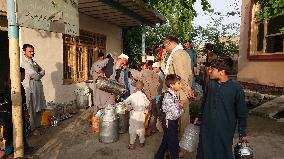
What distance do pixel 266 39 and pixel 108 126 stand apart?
848 cm

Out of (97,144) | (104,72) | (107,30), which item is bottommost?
(97,144)

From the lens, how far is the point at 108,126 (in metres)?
5.89

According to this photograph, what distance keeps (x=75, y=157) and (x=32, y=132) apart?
72.9 inches

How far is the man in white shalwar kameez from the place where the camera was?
20.1 feet

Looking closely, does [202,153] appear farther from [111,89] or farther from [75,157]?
[111,89]

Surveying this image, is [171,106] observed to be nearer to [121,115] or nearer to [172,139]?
[172,139]

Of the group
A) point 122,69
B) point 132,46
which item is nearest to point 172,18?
point 122,69

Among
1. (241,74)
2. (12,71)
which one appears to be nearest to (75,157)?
(12,71)

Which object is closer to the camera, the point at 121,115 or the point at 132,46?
the point at 121,115

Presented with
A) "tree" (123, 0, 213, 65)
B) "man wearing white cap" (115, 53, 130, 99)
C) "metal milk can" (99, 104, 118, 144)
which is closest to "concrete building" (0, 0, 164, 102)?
"tree" (123, 0, 213, 65)

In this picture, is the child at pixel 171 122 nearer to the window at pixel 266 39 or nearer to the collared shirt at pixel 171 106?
the collared shirt at pixel 171 106

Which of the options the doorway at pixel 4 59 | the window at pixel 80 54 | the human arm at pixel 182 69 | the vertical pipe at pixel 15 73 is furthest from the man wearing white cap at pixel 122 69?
the doorway at pixel 4 59

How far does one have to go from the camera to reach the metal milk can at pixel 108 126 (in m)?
5.87

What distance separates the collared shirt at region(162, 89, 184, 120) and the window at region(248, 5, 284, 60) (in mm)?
7479
